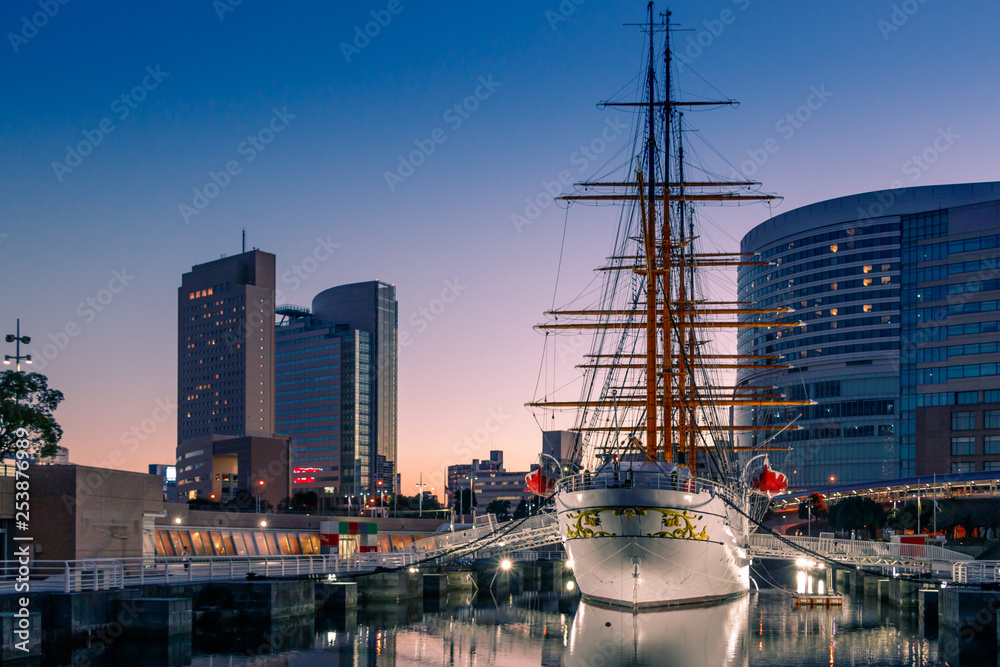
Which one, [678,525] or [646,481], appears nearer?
[678,525]

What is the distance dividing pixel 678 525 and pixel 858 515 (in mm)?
82919

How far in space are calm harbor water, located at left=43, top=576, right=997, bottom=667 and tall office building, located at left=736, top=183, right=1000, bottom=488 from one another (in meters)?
85.3

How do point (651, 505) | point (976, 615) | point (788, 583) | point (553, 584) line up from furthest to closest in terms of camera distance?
1. point (788, 583)
2. point (553, 584)
3. point (651, 505)
4. point (976, 615)

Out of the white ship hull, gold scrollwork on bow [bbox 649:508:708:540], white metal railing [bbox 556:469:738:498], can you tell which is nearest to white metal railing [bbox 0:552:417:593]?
the white ship hull

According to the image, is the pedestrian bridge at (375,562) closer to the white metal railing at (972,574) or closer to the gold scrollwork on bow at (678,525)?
the white metal railing at (972,574)

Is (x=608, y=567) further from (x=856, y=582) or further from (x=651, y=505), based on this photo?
(x=856, y=582)

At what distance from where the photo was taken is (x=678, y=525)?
49.3 metres

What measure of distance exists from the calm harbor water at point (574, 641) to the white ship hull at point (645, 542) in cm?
131

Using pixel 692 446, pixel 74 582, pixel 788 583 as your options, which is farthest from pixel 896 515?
pixel 74 582

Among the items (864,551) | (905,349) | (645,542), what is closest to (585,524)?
(645,542)

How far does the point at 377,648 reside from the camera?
39188 millimetres

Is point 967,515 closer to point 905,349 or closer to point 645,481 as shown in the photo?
point 905,349

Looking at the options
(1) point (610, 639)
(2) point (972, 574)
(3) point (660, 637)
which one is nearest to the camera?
(1) point (610, 639)

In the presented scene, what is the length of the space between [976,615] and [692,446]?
3822 cm
